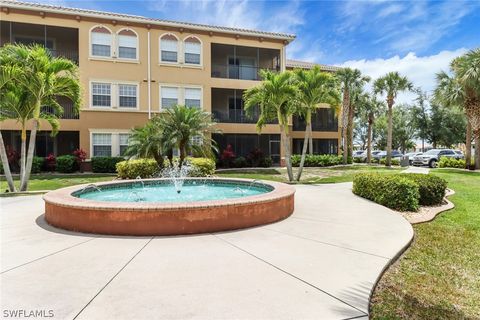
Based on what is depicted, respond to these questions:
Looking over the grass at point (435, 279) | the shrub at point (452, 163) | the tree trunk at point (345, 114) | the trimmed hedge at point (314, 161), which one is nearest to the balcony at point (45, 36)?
the trimmed hedge at point (314, 161)

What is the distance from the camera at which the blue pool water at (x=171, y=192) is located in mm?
10000

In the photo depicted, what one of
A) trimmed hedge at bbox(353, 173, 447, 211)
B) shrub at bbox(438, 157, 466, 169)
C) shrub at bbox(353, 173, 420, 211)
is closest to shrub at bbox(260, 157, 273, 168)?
shrub at bbox(438, 157, 466, 169)

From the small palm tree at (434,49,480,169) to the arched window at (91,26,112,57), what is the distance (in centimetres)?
2627

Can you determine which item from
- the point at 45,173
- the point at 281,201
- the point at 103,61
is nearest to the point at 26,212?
the point at 281,201

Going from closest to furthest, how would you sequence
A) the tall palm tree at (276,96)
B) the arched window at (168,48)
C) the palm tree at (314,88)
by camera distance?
the tall palm tree at (276,96), the palm tree at (314,88), the arched window at (168,48)

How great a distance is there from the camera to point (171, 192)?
11.4 m

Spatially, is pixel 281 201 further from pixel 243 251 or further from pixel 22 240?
pixel 22 240

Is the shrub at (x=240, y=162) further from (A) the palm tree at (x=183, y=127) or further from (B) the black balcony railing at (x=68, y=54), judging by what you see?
(B) the black balcony railing at (x=68, y=54)

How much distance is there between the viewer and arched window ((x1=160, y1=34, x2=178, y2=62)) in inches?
978

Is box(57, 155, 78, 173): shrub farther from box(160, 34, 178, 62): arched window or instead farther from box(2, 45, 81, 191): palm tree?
box(160, 34, 178, 62): arched window

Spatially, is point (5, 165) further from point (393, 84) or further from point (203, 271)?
point (393, 84)

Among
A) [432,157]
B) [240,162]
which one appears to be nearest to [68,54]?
[240,162]

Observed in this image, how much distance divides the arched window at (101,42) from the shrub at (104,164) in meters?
7.95

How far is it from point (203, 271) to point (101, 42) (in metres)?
23.8
